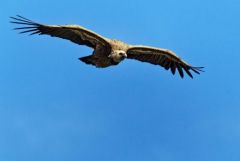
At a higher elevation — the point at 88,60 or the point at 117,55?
the point at 88,60

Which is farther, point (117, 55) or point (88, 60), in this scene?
point (88, 60)

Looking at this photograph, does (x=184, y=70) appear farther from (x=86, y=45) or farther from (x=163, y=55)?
(x=86, y=45)

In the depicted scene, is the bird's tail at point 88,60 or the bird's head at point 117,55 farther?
the bird's tail at point 88,60

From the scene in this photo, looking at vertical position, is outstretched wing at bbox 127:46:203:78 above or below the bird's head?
above

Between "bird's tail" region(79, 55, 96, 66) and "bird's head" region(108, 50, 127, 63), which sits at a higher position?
"bird's tail" region(79, 55, 96, 66)

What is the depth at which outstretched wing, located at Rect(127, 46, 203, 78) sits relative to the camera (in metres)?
44.0

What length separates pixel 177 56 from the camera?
147 ft

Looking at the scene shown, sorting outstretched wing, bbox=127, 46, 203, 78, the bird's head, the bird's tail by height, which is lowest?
the bird's head

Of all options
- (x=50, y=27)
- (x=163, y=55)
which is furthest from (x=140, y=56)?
(x=50, y=27)

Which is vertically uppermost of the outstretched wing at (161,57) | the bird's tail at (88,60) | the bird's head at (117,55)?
the outstretched wing at (161,57)

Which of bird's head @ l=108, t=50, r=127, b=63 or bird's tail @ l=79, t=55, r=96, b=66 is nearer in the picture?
bird's head @ l=108, t=50, r=127, b=63

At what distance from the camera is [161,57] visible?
44.7 metres

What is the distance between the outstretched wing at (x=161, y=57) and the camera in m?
44.0

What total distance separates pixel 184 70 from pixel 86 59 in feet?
15.3
